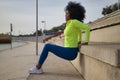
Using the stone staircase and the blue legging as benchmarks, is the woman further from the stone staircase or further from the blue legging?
the stone staircase

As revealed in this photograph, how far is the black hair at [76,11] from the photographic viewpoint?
266 inches

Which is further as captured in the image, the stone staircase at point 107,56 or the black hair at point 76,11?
the black hair at point 76,11

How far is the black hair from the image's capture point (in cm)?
675

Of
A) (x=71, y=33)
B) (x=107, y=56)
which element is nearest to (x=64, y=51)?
(x=71, y=33)

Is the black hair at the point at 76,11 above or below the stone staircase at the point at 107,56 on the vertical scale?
above

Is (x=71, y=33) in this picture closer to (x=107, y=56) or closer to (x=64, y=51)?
(x=64, y=51)

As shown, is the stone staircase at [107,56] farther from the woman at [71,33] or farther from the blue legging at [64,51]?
the blue legging at [64,51]

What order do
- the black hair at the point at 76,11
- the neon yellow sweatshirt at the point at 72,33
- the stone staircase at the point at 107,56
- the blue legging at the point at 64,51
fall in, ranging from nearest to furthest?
1. the stone staircase at the point at 107,56
2. the neon yellow sweatshirt at the point at 72,33
3. the blue legging at the point at 64,51
4. the black hair at the point at 76,11

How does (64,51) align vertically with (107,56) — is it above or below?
below

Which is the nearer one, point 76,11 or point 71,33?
point 71,33

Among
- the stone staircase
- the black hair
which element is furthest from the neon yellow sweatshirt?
the stone staircase

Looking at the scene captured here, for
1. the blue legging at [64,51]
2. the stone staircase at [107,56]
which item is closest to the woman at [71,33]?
the blue legging at [64,51]

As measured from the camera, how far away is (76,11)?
6789mm

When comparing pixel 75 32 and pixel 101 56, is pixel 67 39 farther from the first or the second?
pixel 101 56
